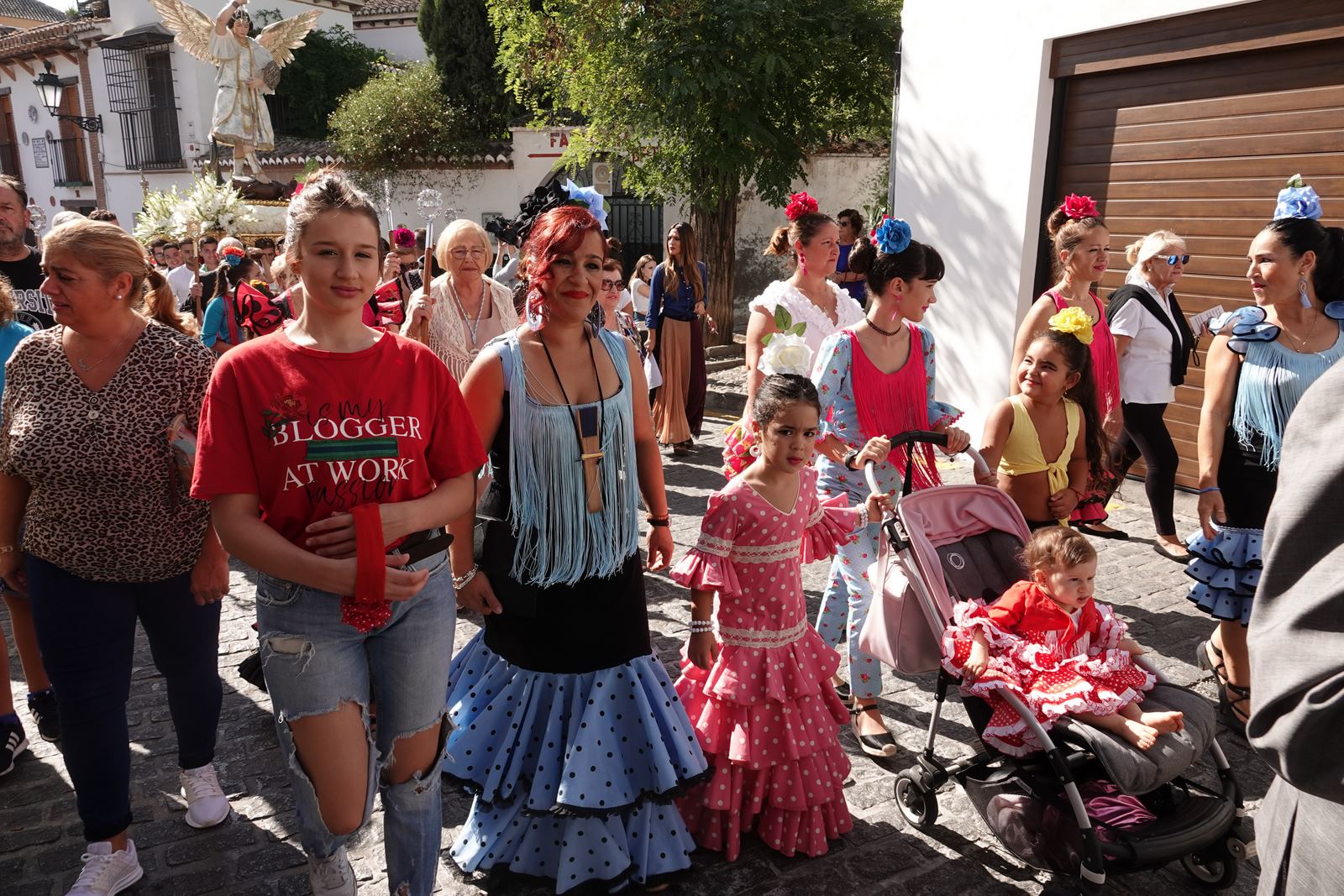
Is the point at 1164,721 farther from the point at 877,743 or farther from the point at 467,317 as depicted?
the point at 467,317

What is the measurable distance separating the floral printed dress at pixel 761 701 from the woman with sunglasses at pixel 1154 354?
362cm

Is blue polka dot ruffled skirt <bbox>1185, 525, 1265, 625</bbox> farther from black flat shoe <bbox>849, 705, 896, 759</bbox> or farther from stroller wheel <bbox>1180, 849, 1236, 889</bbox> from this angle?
black flat shoe <bbox>849, 705, 896, 759</bbox>

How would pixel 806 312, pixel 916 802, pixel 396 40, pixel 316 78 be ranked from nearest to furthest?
1. pixel 916 802
2. pixel 806 312
3. pixel 316 78
4. pixel 396 40

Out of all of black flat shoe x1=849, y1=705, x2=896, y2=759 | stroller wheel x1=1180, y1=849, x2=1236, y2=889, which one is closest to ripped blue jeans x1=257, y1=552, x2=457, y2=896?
black flat shoe x1=849, y1=705, x2=896, y2=759

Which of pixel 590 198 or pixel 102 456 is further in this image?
pixel 590 198

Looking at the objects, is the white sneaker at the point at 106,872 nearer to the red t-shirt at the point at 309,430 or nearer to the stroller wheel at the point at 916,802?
the red t-shirt at the point at 309,430

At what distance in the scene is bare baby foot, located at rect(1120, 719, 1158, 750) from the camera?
281 centimetres

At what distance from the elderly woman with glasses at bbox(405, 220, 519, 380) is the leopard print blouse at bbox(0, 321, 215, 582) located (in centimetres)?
229

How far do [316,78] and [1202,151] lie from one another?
25.7 meters

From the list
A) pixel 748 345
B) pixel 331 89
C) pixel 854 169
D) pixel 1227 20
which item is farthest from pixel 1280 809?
pixel 331 89

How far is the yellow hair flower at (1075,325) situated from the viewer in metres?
4.04

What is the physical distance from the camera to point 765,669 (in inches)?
130

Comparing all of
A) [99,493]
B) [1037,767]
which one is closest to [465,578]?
[99,493]

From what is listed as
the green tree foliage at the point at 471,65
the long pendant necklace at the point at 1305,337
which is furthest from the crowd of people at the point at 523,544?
the green tree foliage at the point at 471,65
